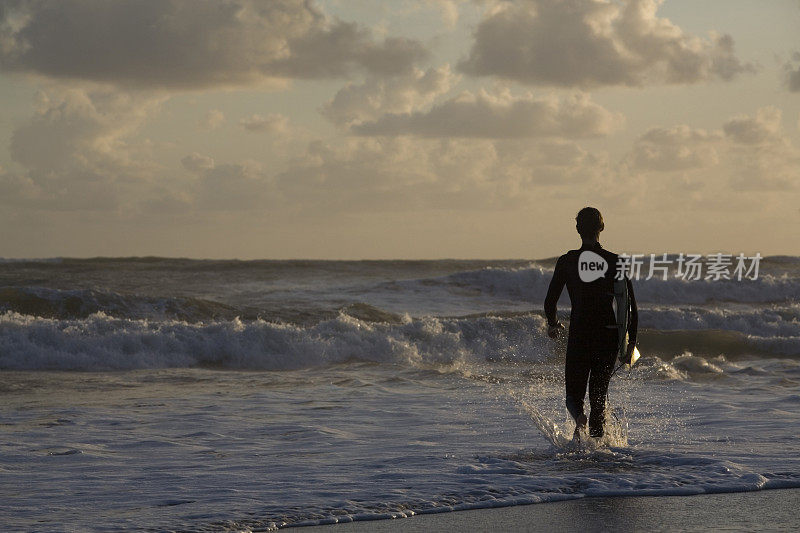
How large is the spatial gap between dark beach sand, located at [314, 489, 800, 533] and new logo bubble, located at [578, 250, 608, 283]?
1722 millimetres

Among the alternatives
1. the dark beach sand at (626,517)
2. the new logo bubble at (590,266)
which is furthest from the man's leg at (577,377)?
the dark beach sand at (626,517)

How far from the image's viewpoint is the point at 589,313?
24.7 ft

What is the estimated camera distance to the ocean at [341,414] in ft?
22.0

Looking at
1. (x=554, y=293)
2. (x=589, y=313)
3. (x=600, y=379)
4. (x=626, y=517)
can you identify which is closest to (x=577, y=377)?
(x=600, y=379)

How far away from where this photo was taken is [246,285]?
99.4 ft

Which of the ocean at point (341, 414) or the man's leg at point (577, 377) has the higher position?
the man's leg at point (577, 377)

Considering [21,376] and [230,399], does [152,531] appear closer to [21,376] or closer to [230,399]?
[230,399]

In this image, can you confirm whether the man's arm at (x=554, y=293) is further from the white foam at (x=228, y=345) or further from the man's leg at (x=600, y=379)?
the white foam at (x=228, y=345)

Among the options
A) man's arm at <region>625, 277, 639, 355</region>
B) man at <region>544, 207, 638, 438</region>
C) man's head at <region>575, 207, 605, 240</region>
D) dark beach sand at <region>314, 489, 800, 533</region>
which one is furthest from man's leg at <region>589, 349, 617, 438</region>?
dark beach sand at <region>314, 489, 800, 533</region>

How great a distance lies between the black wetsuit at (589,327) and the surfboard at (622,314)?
0.03 m

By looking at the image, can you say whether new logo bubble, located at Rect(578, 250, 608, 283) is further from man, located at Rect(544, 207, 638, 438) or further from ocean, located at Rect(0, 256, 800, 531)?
ocean, located at Rect(0, 256, 800, 531)

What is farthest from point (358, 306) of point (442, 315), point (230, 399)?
point (230, 399)

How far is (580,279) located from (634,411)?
3.67 metres

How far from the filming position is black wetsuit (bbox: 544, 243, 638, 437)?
7508mm
